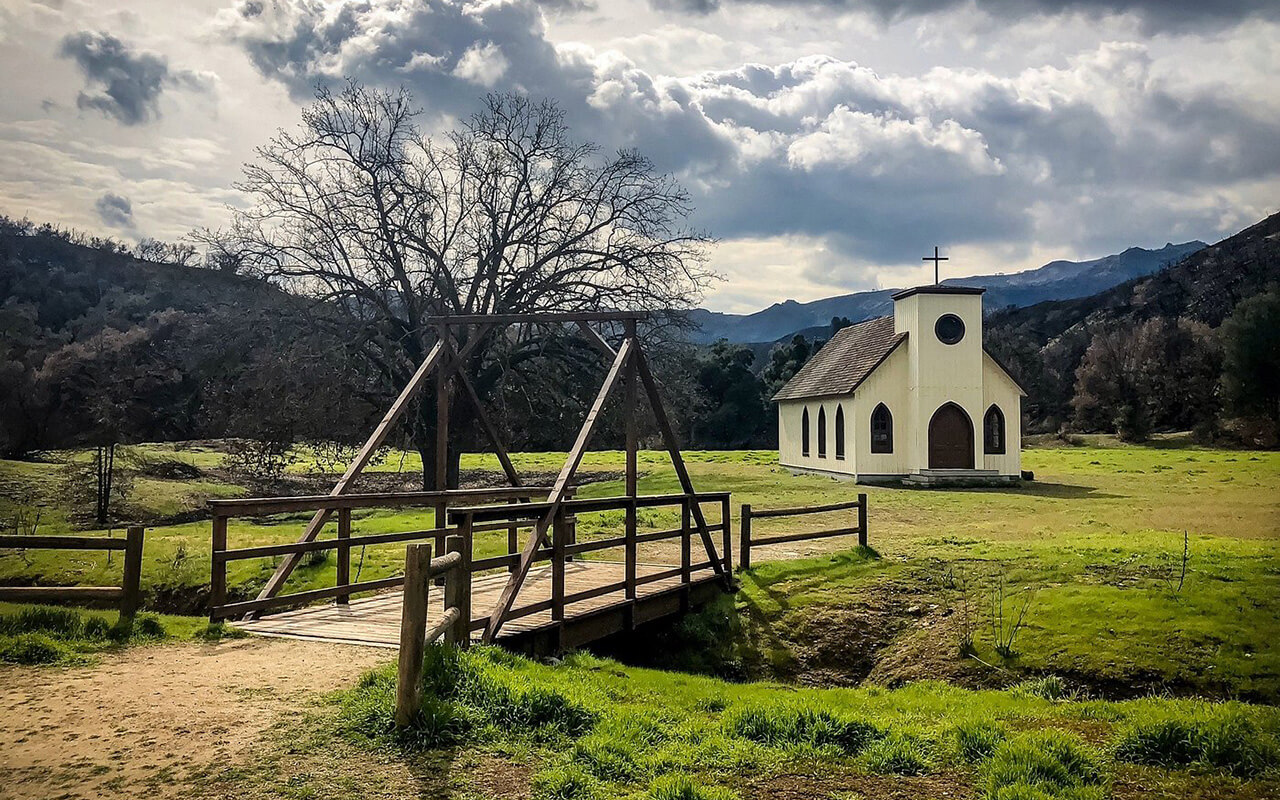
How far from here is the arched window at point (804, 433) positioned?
37.1 metres

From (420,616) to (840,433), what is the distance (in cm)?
2856

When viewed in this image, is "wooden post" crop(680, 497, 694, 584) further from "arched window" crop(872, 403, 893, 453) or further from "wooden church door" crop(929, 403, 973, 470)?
"wooden church door" crop(929, 403, 973, 470)

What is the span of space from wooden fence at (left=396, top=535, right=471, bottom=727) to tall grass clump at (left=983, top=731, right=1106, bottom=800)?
364 centimetres

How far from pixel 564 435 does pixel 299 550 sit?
15.2 metres

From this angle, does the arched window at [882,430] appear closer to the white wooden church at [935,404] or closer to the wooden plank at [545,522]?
the white wooden church at [935,404]

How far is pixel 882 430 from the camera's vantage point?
104 feet

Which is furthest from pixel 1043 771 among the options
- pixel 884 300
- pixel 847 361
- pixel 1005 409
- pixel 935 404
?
pixel 884 300

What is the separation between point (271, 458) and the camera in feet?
73.8

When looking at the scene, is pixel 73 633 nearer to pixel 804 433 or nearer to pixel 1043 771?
pixel 1043 771

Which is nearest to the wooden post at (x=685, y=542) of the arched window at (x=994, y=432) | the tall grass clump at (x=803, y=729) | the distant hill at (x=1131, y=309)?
the tall grass clump at (x=803, y=729)

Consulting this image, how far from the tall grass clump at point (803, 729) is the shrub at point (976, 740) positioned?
546 mm

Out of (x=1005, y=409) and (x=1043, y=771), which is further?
(x=1005, y=409)

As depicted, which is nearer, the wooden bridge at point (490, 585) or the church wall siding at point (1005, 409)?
the wooden bridge at point (490, 585)

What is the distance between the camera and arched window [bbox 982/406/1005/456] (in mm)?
31406
